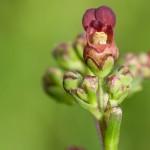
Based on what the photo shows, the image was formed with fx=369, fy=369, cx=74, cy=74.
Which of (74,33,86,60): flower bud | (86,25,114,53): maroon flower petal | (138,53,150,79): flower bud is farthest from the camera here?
(138,53,150,79): flower bud

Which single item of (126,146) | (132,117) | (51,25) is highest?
(51,25)

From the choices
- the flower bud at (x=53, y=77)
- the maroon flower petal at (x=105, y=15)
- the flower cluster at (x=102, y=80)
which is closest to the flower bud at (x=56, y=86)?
the flower bud at (x=53, y=77)

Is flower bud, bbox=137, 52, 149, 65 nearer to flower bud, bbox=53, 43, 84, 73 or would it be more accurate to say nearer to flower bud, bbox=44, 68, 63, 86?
flower bud, bbox=53, 43, 84, 73

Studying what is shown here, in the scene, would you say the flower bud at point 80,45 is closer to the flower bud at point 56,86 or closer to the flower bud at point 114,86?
the flower bud at point 56,86

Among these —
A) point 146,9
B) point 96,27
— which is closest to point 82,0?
point 146,9

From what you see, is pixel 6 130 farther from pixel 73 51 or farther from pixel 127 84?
pixel 127 84

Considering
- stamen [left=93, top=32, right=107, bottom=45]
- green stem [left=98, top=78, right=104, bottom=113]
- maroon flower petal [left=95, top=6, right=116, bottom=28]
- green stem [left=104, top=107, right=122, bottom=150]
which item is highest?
maroon flower petal [left=95, top=6, right=116, bottom=28]

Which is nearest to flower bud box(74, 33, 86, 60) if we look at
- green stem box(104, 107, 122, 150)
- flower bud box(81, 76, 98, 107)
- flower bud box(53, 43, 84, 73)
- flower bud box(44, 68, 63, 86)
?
flower bud box(53, 43, 84, 73)
